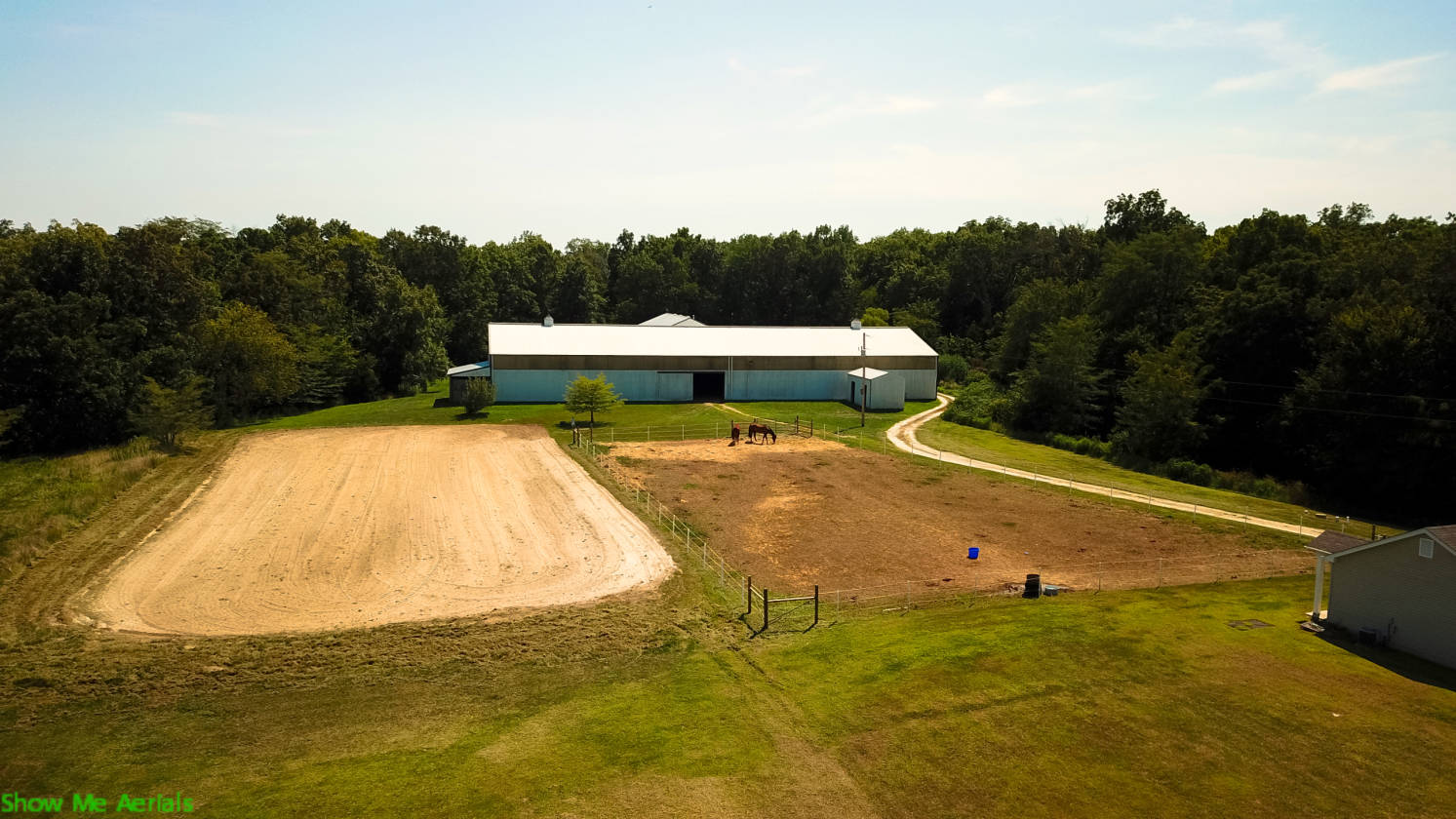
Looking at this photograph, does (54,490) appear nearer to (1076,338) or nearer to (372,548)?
(372,548)

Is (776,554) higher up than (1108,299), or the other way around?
(1108,299)

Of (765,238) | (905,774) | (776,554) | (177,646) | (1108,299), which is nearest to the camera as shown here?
(905,774)

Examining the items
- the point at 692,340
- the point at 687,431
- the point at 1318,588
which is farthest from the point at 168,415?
the point at 1318,588

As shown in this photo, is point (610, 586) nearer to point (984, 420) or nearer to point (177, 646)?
point (177, 646)

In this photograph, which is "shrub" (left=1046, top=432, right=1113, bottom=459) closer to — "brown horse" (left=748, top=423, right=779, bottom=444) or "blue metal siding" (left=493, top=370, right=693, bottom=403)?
"brown horse" (left=748, top=423, right=779, bottom=444)

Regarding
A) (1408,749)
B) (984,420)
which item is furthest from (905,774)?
(984,420)

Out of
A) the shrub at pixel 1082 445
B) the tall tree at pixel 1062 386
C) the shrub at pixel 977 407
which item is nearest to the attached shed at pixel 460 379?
the shrub at pixel 977 407

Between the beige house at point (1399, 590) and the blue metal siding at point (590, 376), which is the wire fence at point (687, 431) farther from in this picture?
the beige house at point (1399, 590)
